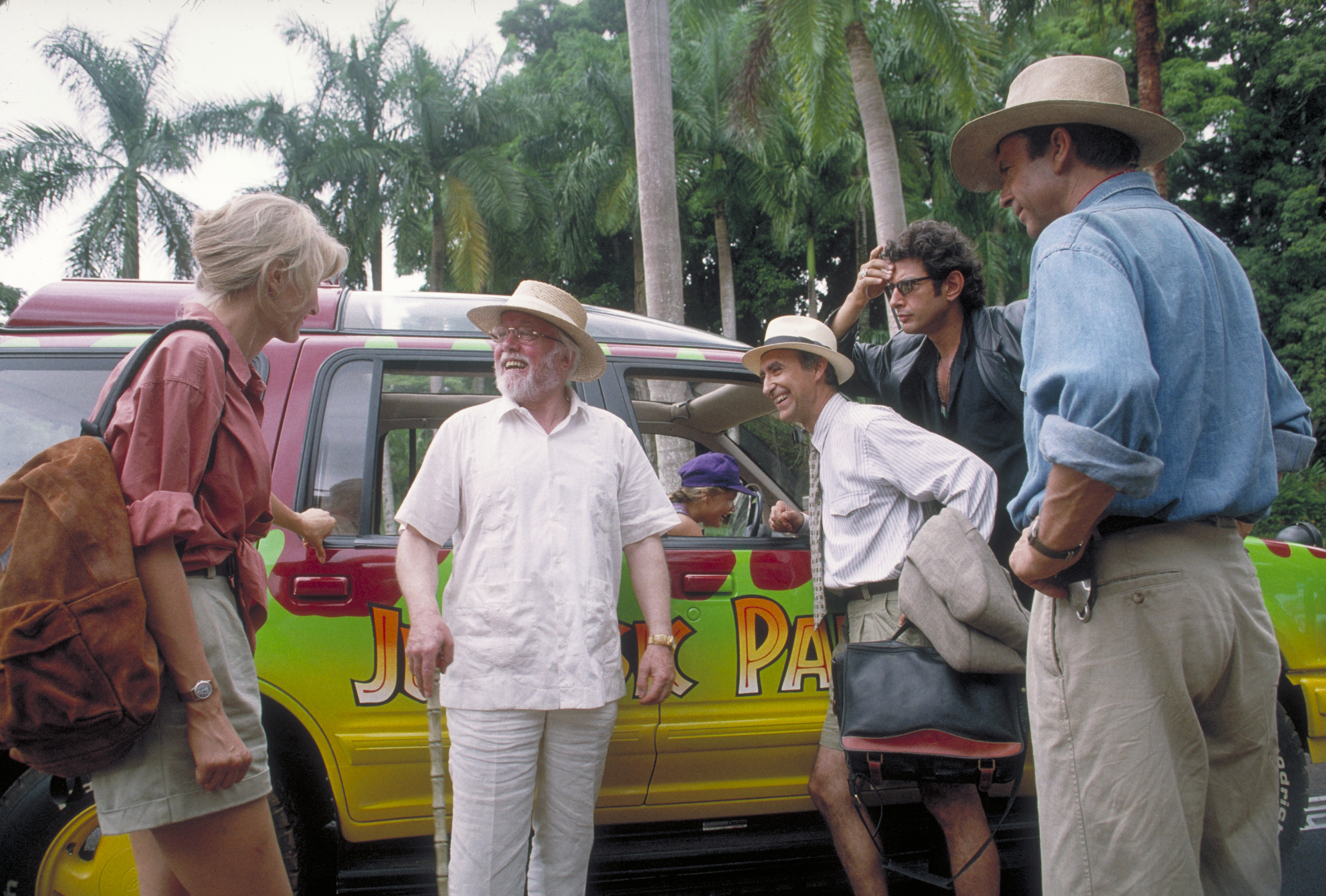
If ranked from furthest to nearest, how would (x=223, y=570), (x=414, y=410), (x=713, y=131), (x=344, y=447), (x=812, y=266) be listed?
1. (x=812, y=266)
2. (x=713, y=131)
3. (x=414, y=410)
4. (x=344, y=447)
5. (x=223, y=570)

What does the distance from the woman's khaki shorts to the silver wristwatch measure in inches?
1.5

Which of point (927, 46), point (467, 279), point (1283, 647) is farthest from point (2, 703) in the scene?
point (467, 279)

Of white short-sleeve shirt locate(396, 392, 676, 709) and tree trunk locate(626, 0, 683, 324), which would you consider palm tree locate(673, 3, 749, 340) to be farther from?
white short-sleeve shirt locate(396, 392, 676, 709)

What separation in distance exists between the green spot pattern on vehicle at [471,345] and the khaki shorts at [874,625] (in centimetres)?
135

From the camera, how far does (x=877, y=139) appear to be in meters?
9.93

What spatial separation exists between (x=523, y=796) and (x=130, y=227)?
22.1 meters

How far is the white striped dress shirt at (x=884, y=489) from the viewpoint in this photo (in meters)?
2.35

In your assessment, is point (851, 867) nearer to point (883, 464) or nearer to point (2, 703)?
point (883, 464)

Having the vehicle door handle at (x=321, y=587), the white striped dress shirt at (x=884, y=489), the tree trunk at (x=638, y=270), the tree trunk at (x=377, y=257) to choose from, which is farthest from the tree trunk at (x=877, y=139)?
the tree trunk at (x=377, y=257)

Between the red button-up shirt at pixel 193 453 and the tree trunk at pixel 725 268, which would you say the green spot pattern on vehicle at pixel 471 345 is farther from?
the tree trunk at pixel 725 268

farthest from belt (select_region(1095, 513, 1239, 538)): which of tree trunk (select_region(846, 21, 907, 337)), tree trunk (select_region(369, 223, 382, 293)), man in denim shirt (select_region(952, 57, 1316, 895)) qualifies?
tree trunk (select_region(369, 223, 382, 293))

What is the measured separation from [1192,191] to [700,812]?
3001cm

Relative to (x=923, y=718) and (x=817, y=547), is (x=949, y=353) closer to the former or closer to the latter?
(x=817, y=547)

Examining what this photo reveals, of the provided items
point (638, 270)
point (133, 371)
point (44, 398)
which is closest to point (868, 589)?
point (133, 371)
